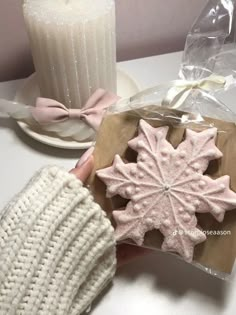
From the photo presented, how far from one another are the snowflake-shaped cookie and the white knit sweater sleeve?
0.03 m

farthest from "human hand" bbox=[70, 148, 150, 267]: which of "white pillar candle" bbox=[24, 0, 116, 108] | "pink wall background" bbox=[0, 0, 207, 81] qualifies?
"pink wall background" bbox=[0, 0, 207, 81]

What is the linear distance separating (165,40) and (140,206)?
1.15ft

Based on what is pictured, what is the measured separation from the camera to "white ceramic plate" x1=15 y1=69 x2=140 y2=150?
61cm

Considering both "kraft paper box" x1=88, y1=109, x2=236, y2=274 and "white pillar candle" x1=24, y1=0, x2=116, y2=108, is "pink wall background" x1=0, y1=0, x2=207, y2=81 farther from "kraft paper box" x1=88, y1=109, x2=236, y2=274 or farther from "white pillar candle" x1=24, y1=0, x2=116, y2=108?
"kraft paper box" x1=88, y1=109, x2=236, y2=274

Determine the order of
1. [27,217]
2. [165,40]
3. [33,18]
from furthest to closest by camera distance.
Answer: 1. [165,40]
2. [33,18]
3. [27,217]

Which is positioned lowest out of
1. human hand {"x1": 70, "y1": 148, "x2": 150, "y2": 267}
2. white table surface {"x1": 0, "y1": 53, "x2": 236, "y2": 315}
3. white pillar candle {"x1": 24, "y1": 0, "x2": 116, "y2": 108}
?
white table surface {"x1": 0, "y1": 53, "x2": 236, "y2": 315}

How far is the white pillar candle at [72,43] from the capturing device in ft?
1.79

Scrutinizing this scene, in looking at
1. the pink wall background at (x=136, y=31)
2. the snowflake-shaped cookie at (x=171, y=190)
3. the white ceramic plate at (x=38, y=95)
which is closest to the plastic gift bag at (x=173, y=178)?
the snowflake-shaped cookie at (x=171, y=190)

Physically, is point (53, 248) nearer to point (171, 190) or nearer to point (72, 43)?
point (171, 190)

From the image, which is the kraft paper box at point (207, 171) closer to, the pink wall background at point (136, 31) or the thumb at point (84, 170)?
the thumb at point (84, 170)

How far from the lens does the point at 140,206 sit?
47cm

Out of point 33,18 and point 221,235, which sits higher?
point 33,18

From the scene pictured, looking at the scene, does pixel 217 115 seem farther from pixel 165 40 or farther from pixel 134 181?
pixel 165 40

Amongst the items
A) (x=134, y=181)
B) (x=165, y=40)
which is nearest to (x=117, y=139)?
(x=134, y=181)
